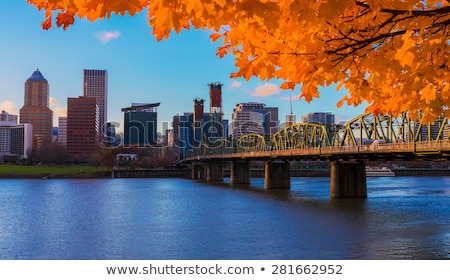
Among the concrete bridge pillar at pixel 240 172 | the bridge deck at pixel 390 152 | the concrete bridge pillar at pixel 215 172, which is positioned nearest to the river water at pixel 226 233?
the bridge deck at pixel 390 152

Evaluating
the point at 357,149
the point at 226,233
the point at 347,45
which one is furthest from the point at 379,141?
the point at 347,45

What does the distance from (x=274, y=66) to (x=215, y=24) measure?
2159 millimetres


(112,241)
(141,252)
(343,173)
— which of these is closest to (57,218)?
(112,241)

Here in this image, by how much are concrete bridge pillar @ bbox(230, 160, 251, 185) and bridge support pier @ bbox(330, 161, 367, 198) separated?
2419 inches

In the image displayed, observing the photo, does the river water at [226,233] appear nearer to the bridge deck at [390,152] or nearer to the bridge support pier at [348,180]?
the bridge deck at [390,152]

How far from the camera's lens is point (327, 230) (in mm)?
39938

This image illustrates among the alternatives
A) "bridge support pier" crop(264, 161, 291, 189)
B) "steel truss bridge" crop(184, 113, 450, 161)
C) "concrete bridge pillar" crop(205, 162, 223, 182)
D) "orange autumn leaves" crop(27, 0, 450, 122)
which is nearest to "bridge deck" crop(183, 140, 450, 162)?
"steel truss bridge" crop(184, 113, 450, 161)

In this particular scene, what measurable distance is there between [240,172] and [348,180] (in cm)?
6577

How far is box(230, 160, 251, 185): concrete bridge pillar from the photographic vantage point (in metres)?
141

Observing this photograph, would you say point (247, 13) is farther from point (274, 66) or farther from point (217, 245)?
point (217, 245)

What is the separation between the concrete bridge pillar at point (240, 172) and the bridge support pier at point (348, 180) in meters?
61.4

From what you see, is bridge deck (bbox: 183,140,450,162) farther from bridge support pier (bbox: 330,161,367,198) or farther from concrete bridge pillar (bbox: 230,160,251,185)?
concrete bridge pillar (bbox: 230,160,251,185)

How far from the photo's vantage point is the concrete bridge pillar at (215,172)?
17400 cm

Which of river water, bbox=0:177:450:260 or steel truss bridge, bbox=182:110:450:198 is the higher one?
steel truss bridge, bbox=182:110:450:198
